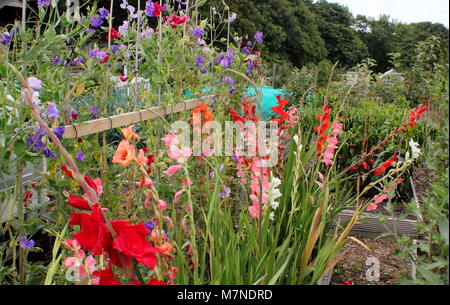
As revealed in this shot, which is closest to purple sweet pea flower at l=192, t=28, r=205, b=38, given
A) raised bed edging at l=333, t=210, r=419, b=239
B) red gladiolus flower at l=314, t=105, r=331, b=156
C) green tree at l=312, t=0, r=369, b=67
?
red gladiolus flower at l=314, t=105, r=331, b=156

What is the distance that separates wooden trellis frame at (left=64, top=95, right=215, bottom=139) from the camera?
2.16m

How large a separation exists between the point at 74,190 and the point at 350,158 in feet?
9.63

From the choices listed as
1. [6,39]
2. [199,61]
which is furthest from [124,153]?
[199,61]

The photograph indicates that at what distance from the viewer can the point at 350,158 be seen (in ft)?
14.9

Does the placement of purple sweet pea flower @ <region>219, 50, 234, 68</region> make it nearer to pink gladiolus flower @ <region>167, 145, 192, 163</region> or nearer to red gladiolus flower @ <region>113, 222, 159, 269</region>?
pink gladiolus flower @ <region>167, 145, 192, 163</region>

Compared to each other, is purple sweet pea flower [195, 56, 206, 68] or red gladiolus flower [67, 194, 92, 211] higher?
purple sweet pea flower [195, 56, 206, 68]

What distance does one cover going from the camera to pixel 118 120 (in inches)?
97.8

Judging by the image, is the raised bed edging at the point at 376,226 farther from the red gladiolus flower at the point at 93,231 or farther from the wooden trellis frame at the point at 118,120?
the red gladiolus flower at the point at 93,231

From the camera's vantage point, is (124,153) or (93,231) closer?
(93,231)

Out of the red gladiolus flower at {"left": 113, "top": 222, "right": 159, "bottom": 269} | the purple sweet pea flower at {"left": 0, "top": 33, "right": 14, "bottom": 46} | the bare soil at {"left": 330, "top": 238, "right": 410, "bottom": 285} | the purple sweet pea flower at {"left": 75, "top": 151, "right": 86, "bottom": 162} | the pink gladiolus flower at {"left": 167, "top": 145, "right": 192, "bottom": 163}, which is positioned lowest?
the bare soil at {"left": 330, "top": 238, "right": 410, "bottom": 285}

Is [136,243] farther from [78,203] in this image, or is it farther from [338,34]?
[338,34]

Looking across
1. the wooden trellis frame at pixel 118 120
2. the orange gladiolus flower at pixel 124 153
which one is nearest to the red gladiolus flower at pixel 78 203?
the orange gladiolus flower at pixel 124 153

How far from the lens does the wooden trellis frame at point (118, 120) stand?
216cm

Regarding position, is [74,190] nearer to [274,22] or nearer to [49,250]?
[49,250]
